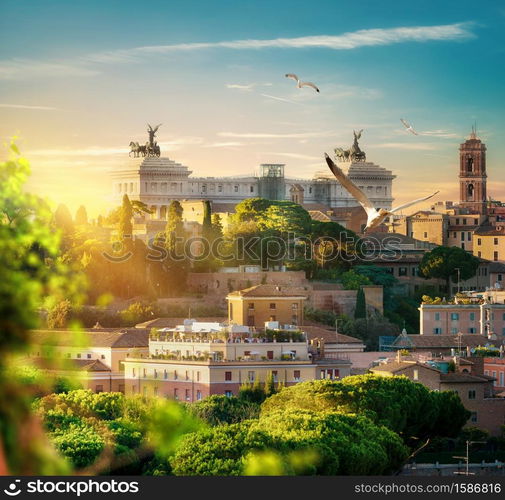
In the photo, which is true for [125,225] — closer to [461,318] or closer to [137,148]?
[461,318]

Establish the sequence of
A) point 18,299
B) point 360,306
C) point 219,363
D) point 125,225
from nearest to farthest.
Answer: point 18,299 < point 219,363 < point 360,306 < point 125,225

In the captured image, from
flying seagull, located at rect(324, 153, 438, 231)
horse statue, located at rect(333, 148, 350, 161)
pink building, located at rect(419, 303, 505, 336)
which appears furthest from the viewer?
horse statue, located at rect(333, 148, 350, 161)

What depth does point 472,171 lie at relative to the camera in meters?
80.0

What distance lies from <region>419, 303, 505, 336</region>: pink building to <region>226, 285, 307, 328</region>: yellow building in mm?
6636

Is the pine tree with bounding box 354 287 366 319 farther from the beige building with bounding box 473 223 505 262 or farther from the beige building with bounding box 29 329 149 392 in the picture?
the beige building with bounding box 473 223 505 262

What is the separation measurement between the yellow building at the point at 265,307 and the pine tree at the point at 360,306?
482 centimetres

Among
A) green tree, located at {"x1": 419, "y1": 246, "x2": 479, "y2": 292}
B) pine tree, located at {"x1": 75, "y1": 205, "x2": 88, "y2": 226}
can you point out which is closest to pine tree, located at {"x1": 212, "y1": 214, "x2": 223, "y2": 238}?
pine tree, located at {"x1": 75, "y1": 205, "x2": 88, "y2": 226}

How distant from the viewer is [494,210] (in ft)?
253

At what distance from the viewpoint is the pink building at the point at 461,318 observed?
161 ft

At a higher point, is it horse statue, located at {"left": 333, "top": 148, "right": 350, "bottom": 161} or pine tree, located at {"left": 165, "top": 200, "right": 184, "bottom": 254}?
horse statue, located at {"left": 333, "top": 148, "right": 350, "bottom": 161}

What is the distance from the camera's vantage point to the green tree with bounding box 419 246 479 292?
186 ft

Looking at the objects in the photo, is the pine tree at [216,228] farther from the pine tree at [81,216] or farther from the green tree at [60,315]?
the green tree at [60,315]

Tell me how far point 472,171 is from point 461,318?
3178 centimetres

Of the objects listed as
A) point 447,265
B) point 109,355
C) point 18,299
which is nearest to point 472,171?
point 447,265
